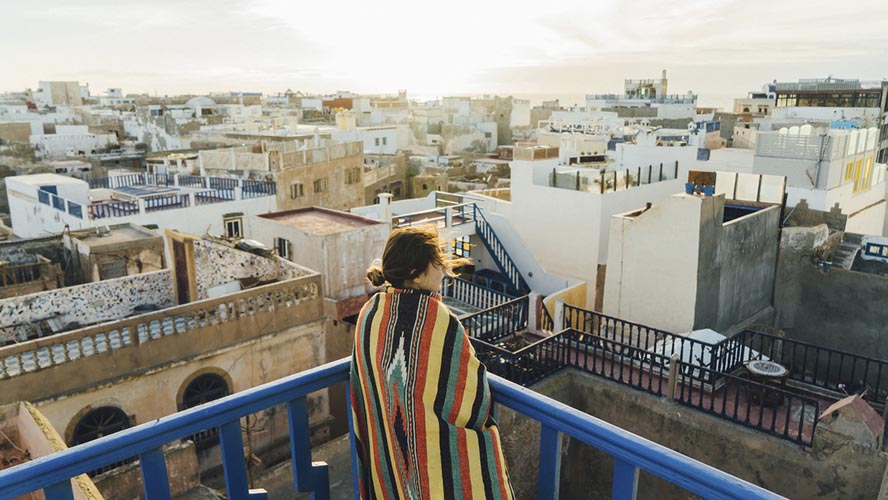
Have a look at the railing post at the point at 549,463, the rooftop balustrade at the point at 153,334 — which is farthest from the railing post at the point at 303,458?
the rooftop balustrade at the point at 153,334

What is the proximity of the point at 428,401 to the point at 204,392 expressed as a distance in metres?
9.98

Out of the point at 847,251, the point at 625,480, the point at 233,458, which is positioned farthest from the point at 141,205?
the point at 847,251

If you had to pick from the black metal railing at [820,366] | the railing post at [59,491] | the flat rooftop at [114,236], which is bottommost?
the black metal railing at [820,366]

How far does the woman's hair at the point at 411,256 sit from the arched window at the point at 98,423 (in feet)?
29.5

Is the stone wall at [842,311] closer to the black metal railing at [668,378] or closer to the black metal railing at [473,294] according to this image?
the black metal railing at [668,378]

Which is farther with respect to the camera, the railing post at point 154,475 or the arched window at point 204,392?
the arched window at point 204,392

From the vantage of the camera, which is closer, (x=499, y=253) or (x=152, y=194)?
(x=499, y=253)

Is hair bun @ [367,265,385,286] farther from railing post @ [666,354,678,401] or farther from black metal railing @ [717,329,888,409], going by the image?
black metal railing @ [717,329,888,409]

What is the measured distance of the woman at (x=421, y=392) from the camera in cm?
242

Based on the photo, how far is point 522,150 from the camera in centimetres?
2161

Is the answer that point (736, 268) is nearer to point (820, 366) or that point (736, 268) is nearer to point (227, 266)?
point (820, 366)

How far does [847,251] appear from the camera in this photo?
15.7 metres

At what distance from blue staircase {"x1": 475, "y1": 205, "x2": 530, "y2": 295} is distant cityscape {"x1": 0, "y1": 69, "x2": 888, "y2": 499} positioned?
3.3 inches

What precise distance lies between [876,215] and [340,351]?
21862mm
